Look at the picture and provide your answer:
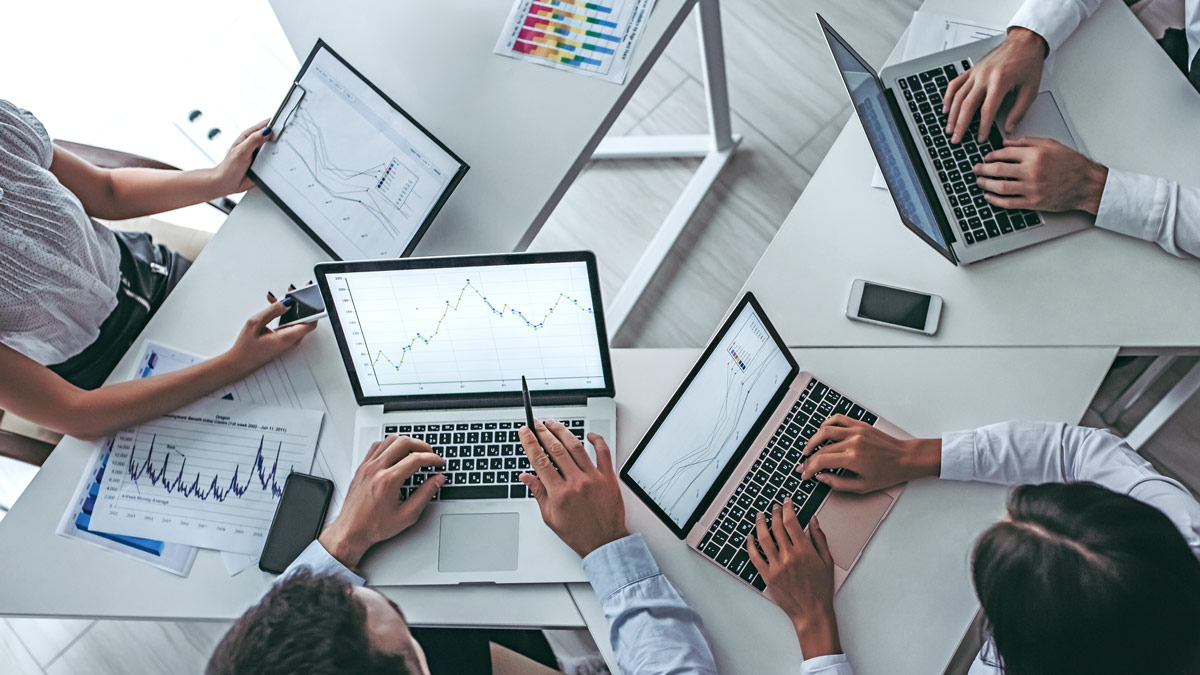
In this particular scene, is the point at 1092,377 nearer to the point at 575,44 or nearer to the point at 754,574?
the point at 754,574

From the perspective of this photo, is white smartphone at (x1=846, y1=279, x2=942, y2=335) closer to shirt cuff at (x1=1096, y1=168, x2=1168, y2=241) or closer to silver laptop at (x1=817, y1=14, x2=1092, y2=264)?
silver laptop at (x1=817, y1=14, x2=1092, y2=264)

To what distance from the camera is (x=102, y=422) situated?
115 cm

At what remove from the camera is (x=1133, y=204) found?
1.11 metres

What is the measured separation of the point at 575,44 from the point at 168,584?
104cm

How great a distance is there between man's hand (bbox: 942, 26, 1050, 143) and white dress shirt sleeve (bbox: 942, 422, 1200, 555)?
17.9 inches

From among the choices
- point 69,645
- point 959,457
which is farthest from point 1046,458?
point 69,645

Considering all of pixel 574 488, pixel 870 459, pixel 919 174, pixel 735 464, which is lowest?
pixel 574 488

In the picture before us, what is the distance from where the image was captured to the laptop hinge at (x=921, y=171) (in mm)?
1162

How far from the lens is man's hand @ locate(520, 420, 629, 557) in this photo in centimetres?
104

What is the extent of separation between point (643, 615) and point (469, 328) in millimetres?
435

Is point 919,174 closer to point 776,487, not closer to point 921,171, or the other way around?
point 921,171

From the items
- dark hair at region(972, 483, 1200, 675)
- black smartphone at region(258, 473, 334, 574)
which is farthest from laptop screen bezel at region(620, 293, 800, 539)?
black smartphone at region(258, 473, 334, 574)

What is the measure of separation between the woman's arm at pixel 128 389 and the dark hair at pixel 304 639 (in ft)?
1.23

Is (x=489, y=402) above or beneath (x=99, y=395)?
above
